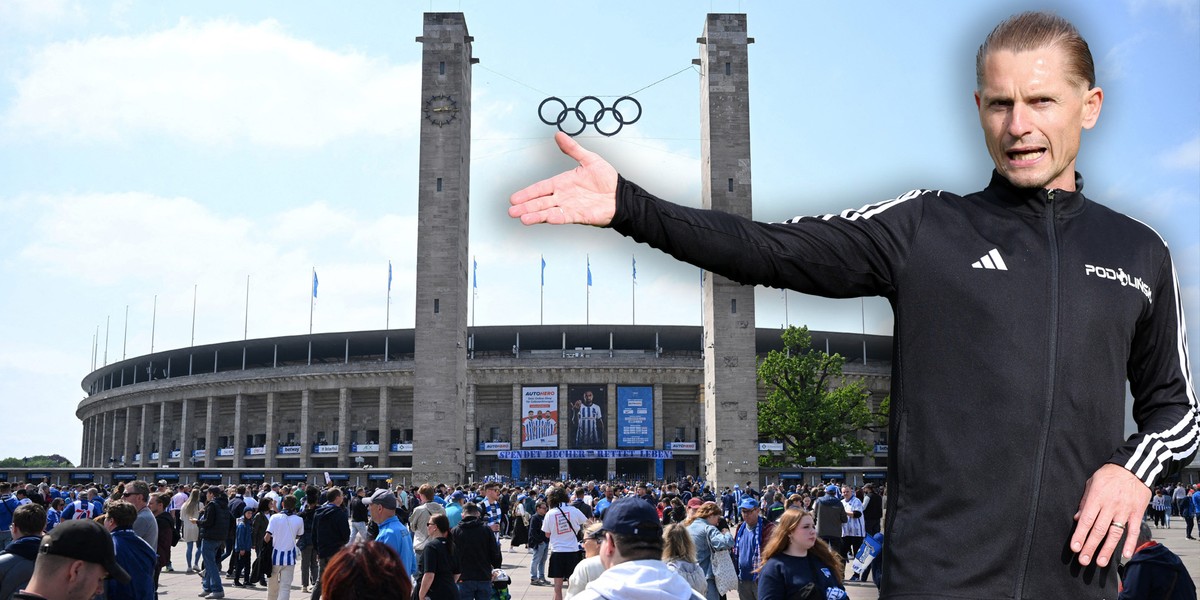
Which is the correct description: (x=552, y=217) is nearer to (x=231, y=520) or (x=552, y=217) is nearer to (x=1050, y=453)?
(x=1050, y=453)

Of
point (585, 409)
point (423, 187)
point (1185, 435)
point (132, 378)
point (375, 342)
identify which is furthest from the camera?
point (132, 378)

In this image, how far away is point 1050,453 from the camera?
1997mm

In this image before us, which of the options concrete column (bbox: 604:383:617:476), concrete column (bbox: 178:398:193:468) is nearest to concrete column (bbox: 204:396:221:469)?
concrete column (bbox: 178:398:193:468)

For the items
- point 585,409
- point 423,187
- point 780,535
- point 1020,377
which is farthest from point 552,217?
point 585,409

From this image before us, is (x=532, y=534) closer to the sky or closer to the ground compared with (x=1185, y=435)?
closer to the ground

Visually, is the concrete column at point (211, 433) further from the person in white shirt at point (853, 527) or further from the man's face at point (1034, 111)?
the man's face at point (1034, 111)

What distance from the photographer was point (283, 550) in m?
16.7

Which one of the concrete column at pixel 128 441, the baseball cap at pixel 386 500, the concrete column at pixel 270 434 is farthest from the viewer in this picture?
the concrete column at pixel 128 441

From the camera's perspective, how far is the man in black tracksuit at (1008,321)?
78.5 inches

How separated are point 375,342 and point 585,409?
1861 cm

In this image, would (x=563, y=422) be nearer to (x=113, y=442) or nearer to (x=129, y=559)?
(x=113, y=442)

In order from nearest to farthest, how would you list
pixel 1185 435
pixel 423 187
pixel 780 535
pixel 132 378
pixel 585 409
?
pixel 1185 435 → pixel 780 535 → pixel 423 187 → pixel 585 409 → pixel 132 378

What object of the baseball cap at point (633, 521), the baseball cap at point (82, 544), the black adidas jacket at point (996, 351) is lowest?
the baseball cap at point (82, 544)

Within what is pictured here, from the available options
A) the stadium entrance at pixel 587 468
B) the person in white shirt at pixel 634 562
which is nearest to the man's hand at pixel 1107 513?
the person in white shirt at pixel 634 562
